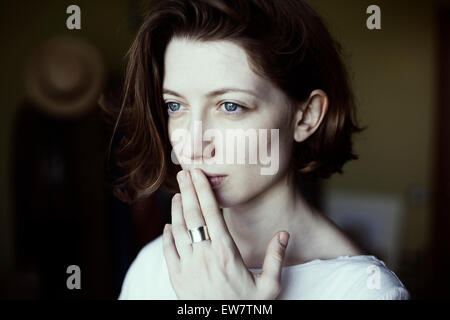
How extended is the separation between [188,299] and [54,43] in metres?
0.60

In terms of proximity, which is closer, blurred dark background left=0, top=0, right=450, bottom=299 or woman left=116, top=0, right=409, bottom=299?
woman left=116, top=0, right=409, bottom=299

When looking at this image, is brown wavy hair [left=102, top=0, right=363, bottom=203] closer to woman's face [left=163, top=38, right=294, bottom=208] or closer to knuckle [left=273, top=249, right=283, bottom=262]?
woman's face [left=163, top=38, right=294, bottom=208]

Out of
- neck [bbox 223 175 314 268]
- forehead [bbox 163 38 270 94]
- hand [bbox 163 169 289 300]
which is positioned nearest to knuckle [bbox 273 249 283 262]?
hand [bbox 163 169 289 300]

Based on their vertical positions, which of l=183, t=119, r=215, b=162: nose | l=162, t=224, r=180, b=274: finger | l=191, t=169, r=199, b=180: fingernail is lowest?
l=162, t=224, r=180, b=274: finger

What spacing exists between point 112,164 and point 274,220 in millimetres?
356

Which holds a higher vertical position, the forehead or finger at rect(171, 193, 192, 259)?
the forehead

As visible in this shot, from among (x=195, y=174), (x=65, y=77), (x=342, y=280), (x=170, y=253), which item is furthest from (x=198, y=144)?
(x=65, y=77)

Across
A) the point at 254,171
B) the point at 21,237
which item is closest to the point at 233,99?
the point at 254,171

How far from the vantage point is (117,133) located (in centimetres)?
76

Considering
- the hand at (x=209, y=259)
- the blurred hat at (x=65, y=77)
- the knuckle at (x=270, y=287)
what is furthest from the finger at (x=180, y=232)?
the blurred hat at (x=65, y=77)

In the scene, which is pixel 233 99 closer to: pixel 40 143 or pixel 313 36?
pixel 313 36

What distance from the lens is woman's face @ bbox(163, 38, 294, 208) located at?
0.55 metres

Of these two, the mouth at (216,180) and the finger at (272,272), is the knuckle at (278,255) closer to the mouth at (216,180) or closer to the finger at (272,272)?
the finger at (272,272)

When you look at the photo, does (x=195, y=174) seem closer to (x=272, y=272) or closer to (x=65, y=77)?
(x=272, y=272)
